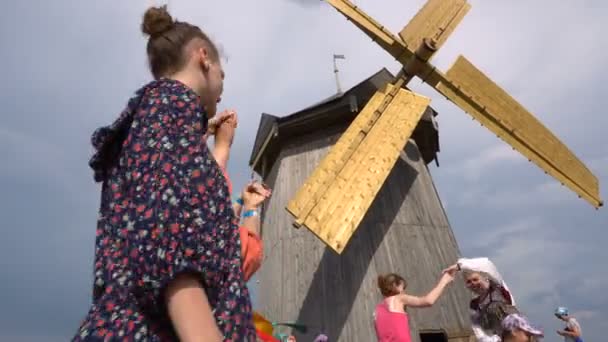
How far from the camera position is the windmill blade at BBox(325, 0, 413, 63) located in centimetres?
986

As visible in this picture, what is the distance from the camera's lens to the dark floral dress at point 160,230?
80 cm

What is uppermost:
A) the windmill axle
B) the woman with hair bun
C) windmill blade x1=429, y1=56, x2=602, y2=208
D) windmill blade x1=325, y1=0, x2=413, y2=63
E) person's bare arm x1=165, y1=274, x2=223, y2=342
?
windmill blade x1=325, y1=0, x2=413, y2=63

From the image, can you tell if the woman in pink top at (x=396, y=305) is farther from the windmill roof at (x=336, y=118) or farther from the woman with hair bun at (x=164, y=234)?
the windmill roof at (x=336, y=118)

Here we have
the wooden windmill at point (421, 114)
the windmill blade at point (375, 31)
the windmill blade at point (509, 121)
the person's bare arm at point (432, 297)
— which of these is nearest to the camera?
the person's bare arm at point (432, 297)

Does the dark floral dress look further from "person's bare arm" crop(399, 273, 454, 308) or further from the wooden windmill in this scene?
the wooden windmill

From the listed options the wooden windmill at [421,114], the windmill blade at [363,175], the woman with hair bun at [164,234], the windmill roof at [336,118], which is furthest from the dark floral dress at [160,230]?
the windmill roof at [336,118]

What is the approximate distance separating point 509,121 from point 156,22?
10110 mm

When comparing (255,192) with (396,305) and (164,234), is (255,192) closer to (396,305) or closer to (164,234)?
(164,234)

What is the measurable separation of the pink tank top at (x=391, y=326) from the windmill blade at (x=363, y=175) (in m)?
2.30

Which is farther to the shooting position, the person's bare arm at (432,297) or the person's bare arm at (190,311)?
the person's bare arm at (432,297)

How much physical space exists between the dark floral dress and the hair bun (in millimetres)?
320

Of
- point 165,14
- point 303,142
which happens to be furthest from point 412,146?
point 165,14

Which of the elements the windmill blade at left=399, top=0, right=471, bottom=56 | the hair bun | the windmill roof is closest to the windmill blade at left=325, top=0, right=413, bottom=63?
the windmill blade at left=399, top=0, right=471, bottom=56

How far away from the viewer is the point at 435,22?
10.4 metres
